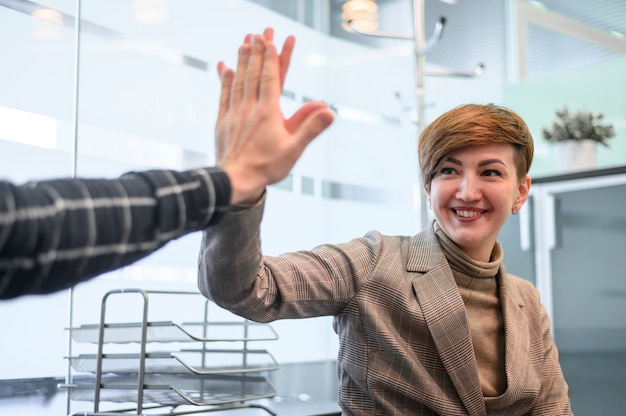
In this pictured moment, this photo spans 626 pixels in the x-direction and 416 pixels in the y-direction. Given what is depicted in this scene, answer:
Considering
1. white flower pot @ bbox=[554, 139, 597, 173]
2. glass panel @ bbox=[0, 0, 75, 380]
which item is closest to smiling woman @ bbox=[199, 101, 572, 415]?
glass panel @ bbox=[0, 0, 75, 380]

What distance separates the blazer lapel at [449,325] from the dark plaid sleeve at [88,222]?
87 centimetres

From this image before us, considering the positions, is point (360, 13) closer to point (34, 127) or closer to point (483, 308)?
point (34, 127)

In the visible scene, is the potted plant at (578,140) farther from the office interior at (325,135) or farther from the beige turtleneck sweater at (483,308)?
the beige turtleneck sweater at (483,308)

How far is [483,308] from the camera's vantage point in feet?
4.91

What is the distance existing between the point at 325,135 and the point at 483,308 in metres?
2.34

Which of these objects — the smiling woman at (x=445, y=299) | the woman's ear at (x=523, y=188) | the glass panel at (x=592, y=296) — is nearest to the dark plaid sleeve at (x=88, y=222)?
the smiling woman at (x=445, y=299)

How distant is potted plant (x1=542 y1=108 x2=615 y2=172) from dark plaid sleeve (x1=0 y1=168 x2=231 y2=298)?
277 cm

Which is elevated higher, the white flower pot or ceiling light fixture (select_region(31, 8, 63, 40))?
ceiling light fixture (select_region(31, 8, 63, 40))

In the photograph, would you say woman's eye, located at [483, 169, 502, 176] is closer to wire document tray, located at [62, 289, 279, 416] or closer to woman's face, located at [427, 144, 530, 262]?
woman's face, located at [427, 144, 530, 262]

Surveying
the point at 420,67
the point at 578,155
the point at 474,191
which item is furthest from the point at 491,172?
the point at 420,67

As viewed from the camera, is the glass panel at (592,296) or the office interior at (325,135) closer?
the office interior at (325,135)

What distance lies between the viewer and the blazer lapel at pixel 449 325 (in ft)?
4.41

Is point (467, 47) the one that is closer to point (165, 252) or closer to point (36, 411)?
point (165, 252)

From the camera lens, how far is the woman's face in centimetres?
144
